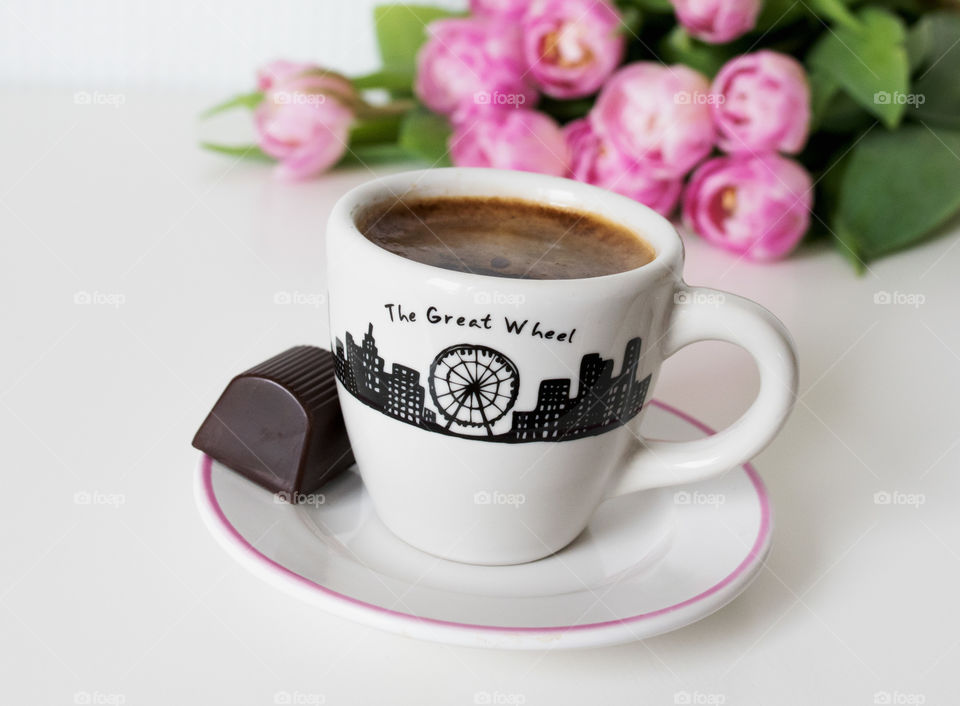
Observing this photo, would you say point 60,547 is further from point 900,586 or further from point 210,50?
point 210,50

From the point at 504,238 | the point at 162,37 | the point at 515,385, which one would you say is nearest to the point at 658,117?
the point at 504,238

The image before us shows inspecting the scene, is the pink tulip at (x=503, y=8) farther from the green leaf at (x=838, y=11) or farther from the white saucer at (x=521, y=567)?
the white saucer at (x=521, y=567)

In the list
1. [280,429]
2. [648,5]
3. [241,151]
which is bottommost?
[241,151]

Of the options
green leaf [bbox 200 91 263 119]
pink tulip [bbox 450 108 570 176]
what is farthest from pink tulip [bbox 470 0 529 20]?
green leaf [bbox 200 91 263 119]

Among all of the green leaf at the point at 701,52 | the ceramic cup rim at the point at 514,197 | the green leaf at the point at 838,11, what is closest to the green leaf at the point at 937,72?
the green leaf at the point at 838,11

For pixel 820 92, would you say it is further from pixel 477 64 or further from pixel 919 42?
pixel 477 64

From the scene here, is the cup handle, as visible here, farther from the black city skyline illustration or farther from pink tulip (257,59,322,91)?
pink tulip (257,59,322,91)

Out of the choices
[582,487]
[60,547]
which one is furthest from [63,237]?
[582,487]
